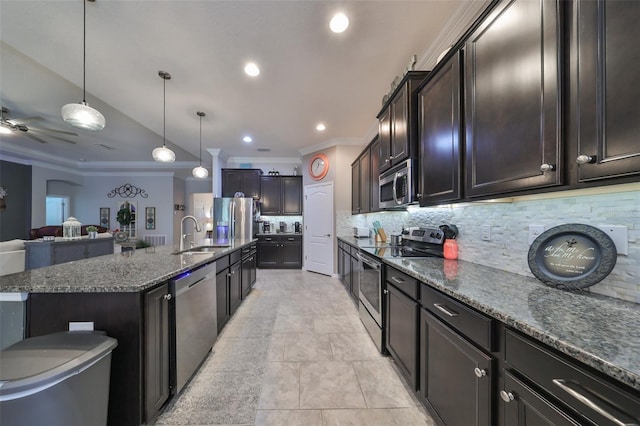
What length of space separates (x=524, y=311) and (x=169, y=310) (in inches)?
73.7

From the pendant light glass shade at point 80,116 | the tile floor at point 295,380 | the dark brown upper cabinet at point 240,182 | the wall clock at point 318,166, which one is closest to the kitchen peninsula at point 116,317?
the tile floor at point 295,380

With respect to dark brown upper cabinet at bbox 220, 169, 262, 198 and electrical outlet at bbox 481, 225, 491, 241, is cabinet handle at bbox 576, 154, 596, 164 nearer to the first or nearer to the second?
electrical outlet at bbox 481, 225, 491, 241

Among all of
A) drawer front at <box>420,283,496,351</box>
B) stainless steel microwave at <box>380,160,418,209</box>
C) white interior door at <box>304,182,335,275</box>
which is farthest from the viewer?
white interior door at <box>304,182,335,275</box>

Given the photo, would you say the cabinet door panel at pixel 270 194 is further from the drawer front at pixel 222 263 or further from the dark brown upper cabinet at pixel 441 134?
the dark brown upper cabinet at pixel 441 134

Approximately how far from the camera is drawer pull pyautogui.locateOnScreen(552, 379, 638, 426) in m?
0.53

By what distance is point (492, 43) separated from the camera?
119 centimetres

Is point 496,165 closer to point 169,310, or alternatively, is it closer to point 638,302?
point 638,302

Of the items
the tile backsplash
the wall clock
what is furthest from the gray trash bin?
the wall clock

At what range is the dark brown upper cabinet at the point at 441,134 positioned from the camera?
1.47 m

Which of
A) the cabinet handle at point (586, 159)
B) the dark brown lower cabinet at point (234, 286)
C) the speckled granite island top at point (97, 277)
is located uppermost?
the cabinet handle at point (586, 159)

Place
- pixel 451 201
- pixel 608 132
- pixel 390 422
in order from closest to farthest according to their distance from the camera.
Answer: pixel 608 132 → pixel 390 422 → pixel 451 201

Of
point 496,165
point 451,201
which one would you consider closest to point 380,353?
point 451,201

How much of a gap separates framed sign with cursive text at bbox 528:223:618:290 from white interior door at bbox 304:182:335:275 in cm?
385

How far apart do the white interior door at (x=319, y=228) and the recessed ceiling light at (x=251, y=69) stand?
2.72 meters
